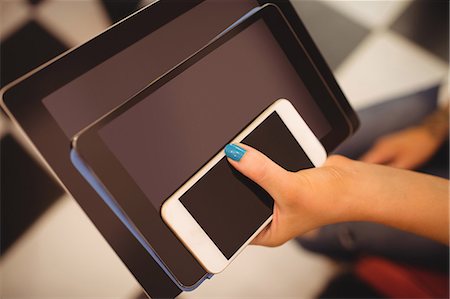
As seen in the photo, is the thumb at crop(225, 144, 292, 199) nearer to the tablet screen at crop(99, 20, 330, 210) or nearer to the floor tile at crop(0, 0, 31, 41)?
the tablet screen at crop(99, 20, 330, 210)

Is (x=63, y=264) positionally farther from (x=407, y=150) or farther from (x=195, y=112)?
(x=407, y=150)

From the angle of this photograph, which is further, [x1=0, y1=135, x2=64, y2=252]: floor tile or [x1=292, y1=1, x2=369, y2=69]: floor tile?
[x1=292, y1=1, x2=369, y2=69]: floor tile

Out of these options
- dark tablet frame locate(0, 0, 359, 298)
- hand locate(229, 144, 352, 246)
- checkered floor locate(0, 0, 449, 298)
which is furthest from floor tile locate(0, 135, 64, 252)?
hand locate(229, 144, 352, 246)

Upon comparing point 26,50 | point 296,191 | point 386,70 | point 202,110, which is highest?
point 26,50

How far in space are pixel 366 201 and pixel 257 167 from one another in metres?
0.22

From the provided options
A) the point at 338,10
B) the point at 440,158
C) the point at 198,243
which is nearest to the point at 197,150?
the point at 198,243

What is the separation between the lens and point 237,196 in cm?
45

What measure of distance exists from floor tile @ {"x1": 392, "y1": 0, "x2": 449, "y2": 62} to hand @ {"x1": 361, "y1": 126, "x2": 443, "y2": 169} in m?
0.35

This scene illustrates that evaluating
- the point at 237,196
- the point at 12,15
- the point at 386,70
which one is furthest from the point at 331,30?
the point at 12,15

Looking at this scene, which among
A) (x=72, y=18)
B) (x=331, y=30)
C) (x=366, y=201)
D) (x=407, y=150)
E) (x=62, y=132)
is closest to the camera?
(x=62, y=132)

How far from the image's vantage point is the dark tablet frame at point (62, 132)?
40 cm

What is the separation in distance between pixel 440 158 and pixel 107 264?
0.72 meters

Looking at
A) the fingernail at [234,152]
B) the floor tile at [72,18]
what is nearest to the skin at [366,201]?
the fingernail at [234,152]

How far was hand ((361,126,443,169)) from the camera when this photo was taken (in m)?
0.73
